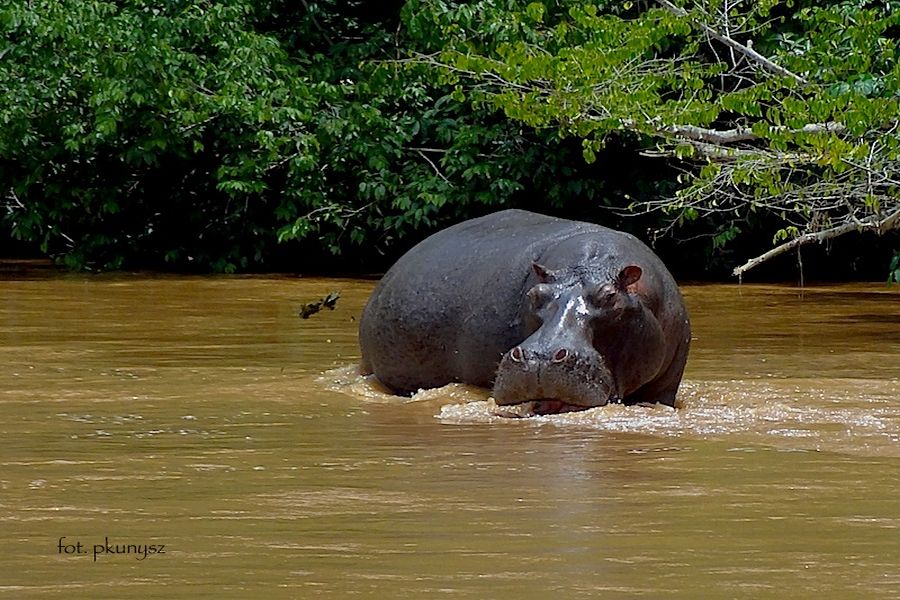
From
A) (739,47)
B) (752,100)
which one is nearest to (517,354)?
(752,100)

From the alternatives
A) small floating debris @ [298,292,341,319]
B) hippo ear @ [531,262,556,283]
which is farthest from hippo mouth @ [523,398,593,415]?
small floating debris @ [298,292,341,319]

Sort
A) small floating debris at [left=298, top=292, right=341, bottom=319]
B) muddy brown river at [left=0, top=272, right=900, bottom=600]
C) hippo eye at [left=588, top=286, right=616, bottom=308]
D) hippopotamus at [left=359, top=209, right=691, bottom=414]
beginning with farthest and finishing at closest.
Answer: small floating debris at [left=298, top=292, right=341, bottom=319]
hippo eye at [left=588, top=286, right=616, bottom=308]
hippopotamus at [left=359, top=209, right=691, bottom=414]
muddy brown river at [left=0, top=272, right=900, bottom=600]

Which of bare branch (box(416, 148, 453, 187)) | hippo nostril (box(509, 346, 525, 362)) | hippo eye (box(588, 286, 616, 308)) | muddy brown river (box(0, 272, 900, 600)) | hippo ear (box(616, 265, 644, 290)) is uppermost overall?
bare branch (box(416, 148, 453, 187))

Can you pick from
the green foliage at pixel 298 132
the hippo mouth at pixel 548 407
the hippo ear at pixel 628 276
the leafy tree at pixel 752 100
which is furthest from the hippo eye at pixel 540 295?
the green foliage at pixel 298 132

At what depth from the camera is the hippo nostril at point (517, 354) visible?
291 inches

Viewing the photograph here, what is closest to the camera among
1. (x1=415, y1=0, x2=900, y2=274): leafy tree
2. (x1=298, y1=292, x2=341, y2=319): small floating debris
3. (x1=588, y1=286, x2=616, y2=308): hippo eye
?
(x1=588, y1=286, x2=616, y2=308): hippo eye

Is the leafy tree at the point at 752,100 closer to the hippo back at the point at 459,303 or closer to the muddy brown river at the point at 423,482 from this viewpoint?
the muddy brown river at the point at 423,482

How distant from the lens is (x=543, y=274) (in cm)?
775

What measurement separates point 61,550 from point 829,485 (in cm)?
250

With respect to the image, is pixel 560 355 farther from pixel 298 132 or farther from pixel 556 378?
pixel 298 132

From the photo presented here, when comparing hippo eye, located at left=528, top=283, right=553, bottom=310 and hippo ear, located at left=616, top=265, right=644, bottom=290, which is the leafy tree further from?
hippo eye, located at left=528, top=283, right=553, bottom=310

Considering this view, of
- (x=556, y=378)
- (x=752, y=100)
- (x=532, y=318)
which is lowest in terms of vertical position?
(x=556, y=378)

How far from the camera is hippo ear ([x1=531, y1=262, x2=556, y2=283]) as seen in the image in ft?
25.3

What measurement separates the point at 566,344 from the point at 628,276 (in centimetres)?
51
